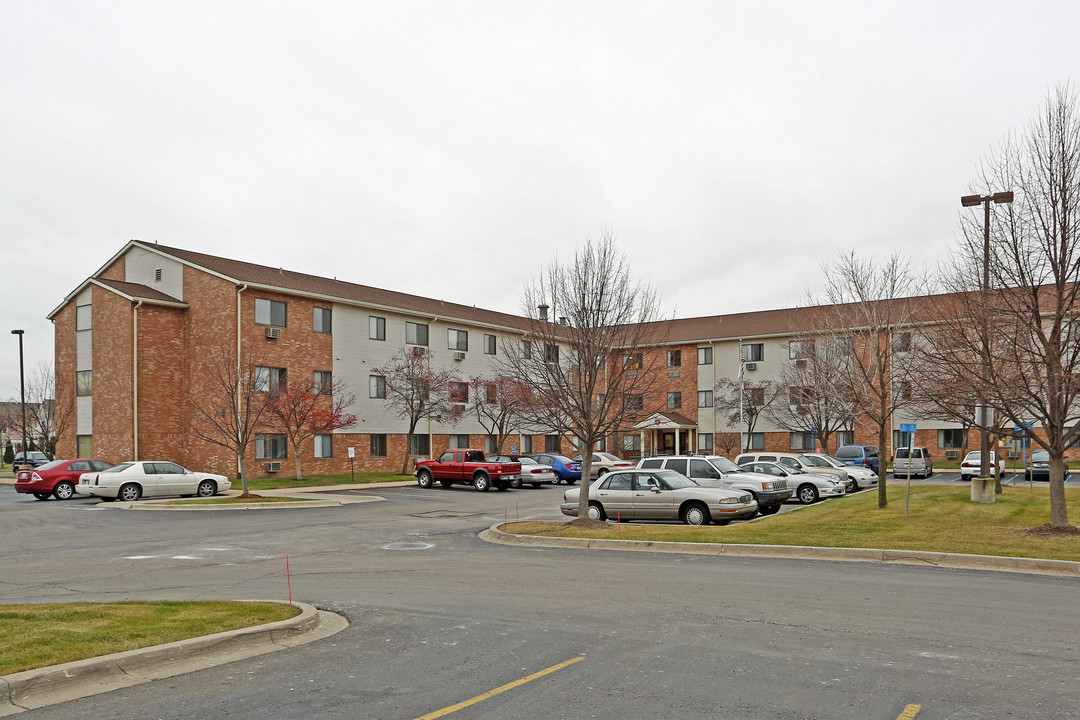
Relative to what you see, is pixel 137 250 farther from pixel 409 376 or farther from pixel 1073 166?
pixel 1073 166

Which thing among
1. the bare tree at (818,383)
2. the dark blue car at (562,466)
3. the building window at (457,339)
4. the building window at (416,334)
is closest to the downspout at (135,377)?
the building window at (416,334)

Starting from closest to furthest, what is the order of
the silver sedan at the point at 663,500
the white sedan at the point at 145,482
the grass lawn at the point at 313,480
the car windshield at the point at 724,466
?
the silver sedan at the point at 663,500, the car windshield at the point at 724,466, the white sedan at the point at 145,482, the grass lawn at the point at 313,480

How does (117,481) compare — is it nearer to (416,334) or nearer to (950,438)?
(416,334)

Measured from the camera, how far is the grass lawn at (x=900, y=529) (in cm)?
1462

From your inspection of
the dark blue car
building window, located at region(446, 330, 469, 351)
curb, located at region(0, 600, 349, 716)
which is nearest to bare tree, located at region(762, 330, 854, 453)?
the dark blue car

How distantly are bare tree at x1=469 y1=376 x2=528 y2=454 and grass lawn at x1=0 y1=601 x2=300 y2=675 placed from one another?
32760 mm

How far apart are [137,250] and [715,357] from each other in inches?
1418

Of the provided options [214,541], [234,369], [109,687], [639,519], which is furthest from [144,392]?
[109,687]

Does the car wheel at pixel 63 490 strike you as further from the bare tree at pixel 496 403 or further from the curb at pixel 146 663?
the curb at pixel 146 663

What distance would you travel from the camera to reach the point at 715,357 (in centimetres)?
5894

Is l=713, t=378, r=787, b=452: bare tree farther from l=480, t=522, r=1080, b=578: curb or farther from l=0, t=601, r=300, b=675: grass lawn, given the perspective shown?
l=0, t=601, r=300, b=675: grass lawn

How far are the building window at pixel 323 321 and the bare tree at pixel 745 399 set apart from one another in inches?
894

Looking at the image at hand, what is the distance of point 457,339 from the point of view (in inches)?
1960

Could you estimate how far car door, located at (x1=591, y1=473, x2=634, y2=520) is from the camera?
66.9 ft
